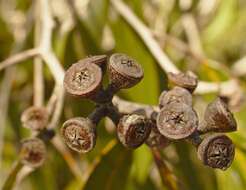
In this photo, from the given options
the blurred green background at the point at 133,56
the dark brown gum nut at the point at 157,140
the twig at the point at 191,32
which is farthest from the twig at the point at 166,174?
the twig at the point at 191,32

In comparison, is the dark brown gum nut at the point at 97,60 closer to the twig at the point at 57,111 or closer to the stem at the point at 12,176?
the twig at the point at 57,111

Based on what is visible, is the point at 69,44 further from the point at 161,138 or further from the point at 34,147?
the point at 161,138

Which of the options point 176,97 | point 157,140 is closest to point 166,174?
point 157,140

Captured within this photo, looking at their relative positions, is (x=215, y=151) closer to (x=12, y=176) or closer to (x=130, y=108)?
(x=130, y=108)

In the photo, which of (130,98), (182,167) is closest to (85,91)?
(130,98)

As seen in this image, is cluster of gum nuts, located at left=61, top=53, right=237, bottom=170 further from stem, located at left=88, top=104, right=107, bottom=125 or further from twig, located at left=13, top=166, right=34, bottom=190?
twig, located at left=13, top=166, right=34, bottom=190
